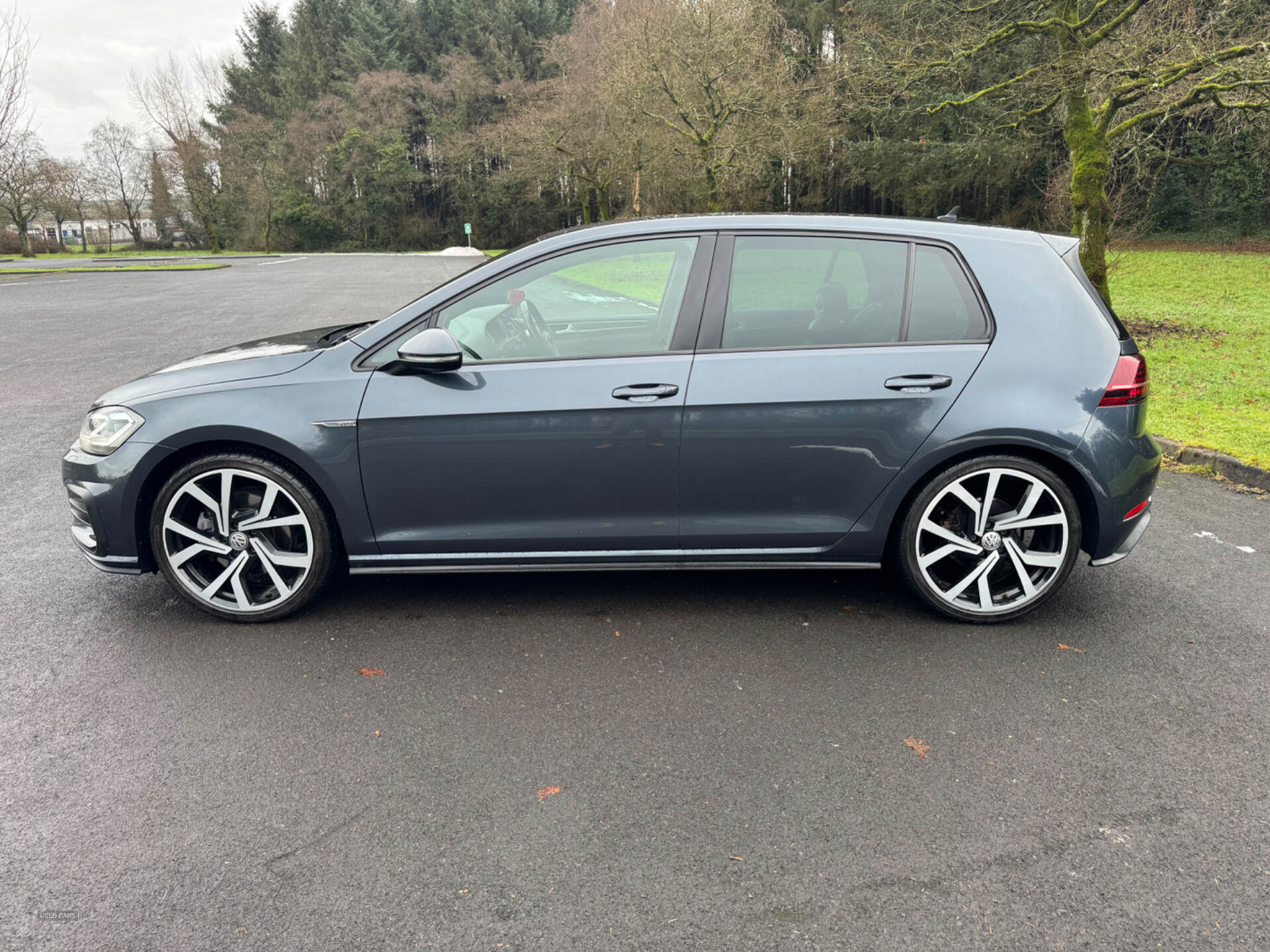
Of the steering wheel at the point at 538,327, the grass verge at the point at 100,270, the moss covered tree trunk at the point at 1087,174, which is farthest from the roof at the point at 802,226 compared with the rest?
the grass verge at the point at 100,270

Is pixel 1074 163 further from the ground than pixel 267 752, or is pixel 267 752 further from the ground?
pixel 1074 163

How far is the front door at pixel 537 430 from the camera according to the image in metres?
3.66

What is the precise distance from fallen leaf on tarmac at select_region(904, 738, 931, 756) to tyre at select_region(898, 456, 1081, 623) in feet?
3.29

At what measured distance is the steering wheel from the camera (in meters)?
3.90

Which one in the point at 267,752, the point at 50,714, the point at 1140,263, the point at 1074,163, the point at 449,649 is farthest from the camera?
the point at 1140,263

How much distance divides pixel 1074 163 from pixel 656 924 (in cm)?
1396

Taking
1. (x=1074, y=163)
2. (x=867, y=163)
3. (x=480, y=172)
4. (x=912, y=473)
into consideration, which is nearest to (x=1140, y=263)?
(x=1074, y=163)

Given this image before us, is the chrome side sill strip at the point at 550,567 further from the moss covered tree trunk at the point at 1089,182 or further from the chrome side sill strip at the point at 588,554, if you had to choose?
the moss covered tree trunk at the point at 1089,182

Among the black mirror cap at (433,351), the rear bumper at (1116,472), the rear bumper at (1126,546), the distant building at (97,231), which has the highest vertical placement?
the distant building at (97,231)

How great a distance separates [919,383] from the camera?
3.70m

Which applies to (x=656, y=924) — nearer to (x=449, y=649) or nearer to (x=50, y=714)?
(x=449, y=649)

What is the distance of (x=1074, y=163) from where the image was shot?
13.2 metres

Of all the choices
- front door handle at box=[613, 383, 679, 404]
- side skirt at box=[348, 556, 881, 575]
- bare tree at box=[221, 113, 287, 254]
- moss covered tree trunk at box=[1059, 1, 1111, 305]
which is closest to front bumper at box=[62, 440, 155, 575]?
side skirt at box=[348, 556, 881, 575]

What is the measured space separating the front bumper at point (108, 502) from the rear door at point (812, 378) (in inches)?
91.8
